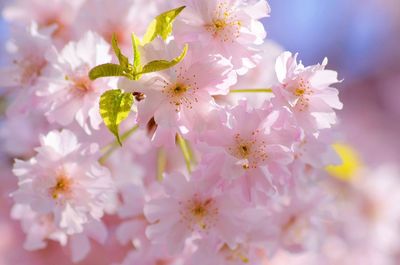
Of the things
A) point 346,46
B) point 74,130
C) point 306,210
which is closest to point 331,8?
point 346,46

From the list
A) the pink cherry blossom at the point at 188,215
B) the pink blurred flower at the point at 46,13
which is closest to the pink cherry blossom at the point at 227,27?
the pink cherry blossom at the point at 188,215

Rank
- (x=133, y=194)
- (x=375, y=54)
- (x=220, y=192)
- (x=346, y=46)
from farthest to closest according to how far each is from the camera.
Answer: (x=375, y=54) → (x=346, y=46) → (x=133, y=194) → (x=220, y=192)

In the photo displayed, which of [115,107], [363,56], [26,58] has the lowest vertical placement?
[363,56]

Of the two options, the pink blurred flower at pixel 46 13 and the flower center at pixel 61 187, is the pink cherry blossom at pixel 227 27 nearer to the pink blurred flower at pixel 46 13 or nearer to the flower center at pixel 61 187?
the flower center at pixel 61 187

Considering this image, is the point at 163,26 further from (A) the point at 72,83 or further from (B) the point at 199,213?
(B) the point at 199,213

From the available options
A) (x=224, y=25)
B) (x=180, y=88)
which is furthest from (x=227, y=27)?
(x=180, y=88)

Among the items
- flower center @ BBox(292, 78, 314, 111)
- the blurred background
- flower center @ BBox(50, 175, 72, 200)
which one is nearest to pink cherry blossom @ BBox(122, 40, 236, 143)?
flower center @ BBox(292, 78, 314, 111)

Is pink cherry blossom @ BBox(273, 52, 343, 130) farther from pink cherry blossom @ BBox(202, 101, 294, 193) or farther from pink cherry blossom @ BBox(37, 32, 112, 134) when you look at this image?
pink cherry blossom @ BBox(37, 32, 112, 134)

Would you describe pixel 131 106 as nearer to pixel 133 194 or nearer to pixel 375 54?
pixel 133 194
